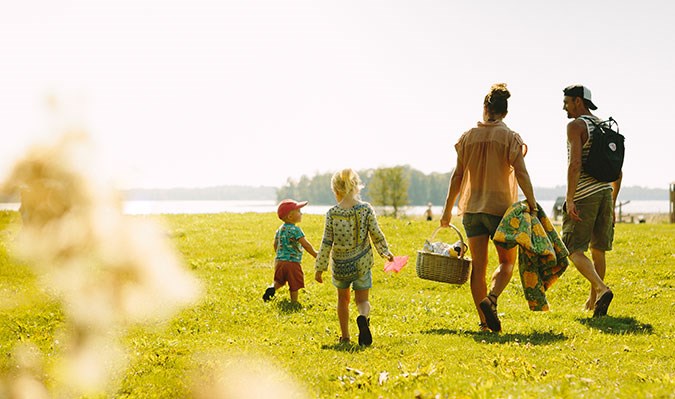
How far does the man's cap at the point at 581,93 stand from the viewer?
32.6 feet

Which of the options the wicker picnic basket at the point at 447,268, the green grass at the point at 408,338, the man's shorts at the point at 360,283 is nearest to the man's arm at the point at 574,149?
the wicker picnic basket at the point at 447,268

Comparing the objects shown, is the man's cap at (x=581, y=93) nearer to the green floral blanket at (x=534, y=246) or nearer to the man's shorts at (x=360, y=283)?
the green floral blanket at (x=534, y=246)

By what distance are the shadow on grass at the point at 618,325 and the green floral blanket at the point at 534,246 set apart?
1.00 metres

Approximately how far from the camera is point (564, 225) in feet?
34.4

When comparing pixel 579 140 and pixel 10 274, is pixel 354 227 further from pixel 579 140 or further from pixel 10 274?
pixel 10 274

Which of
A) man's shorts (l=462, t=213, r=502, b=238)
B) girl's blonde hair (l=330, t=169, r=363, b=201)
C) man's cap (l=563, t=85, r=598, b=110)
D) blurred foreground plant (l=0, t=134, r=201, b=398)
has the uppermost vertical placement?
man's cap (l=563, t=85, r=598, b=110)

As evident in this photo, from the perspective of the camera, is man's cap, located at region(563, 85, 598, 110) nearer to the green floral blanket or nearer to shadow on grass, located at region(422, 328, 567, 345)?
the green floral blanket

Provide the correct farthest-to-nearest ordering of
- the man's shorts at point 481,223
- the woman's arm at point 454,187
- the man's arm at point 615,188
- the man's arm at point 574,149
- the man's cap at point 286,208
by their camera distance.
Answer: the man's cap at point 286,208, the man's arm at point 615,188, the man's arm at point 574,149, the woman's arm at point 454,187, the man's shorts at point 481,223

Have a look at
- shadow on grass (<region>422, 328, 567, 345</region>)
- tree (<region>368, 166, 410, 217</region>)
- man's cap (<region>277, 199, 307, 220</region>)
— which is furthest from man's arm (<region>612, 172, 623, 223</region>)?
tree (<region>368, 166, 410, 217</region>)

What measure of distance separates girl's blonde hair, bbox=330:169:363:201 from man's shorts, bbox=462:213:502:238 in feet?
5.46

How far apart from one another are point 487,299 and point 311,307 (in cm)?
433

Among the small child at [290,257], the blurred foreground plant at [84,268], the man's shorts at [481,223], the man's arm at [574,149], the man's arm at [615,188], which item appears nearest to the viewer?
the blurred foreground plant at [84,268]

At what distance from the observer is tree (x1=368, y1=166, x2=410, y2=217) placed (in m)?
105

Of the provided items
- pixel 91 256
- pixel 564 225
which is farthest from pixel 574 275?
pixel 91 256
